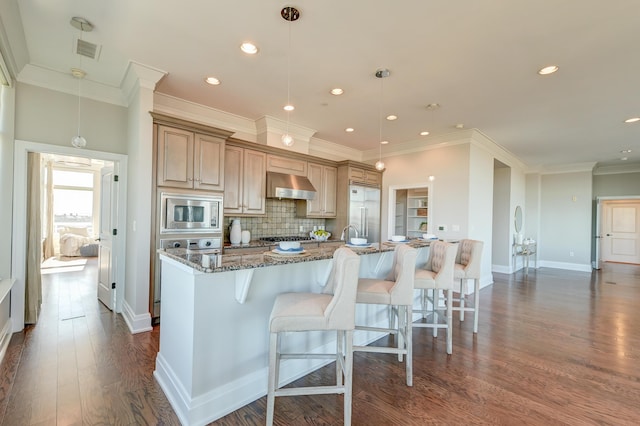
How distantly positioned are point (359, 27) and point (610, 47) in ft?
7.42

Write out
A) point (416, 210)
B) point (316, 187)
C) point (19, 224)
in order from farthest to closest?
point (416, 210), point (316, 187), point (19, 224)

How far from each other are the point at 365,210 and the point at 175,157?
12.2 feet

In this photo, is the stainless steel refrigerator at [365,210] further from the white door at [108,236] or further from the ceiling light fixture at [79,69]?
the ceiling light fixture at [79,69]

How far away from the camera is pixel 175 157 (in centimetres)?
338

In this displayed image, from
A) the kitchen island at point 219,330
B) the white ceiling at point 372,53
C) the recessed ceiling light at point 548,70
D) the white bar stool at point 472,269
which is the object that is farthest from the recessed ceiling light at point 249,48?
the white bar stool at point 472,269

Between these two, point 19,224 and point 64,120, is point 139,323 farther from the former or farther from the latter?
point 64,120

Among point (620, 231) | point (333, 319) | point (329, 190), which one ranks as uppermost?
point (329, 190)

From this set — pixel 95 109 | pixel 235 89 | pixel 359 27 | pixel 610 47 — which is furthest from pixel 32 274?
pixel 610 47

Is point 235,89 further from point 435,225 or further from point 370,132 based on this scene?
point 435,225

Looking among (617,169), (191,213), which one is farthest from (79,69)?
(617,169)

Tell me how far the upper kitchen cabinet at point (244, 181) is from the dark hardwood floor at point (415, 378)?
1.96 m

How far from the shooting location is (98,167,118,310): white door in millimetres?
3746

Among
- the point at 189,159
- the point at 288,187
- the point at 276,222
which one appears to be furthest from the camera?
the point at 276,222

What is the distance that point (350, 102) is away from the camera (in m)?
3.88
